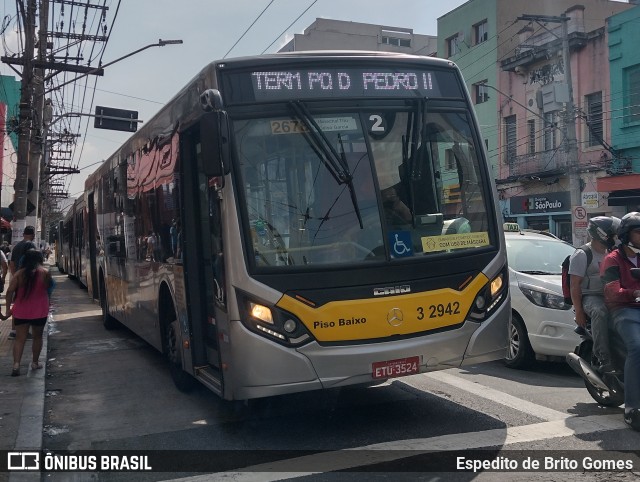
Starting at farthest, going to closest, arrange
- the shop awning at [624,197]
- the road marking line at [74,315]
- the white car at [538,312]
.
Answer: the shop awning at [624,197] < the road marking line at [74,315] < the white car at [538,312]

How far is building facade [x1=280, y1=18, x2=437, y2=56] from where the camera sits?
5881 cm

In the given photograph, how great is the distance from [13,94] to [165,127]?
34.5m

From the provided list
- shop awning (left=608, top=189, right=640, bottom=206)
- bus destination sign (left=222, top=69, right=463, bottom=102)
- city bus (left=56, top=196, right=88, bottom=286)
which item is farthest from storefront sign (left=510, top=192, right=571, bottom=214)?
bus destination sign (left=222, top=69, right=463, bottom=102)

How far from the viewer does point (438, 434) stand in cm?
603

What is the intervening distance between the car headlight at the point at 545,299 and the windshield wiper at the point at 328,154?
3.59 m

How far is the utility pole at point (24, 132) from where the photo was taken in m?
16.0

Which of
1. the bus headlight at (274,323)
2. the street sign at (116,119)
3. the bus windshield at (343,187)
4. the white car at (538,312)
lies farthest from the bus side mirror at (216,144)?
the street sign at (116,119)

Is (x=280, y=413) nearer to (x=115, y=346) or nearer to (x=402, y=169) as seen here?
(x=402, y=169)

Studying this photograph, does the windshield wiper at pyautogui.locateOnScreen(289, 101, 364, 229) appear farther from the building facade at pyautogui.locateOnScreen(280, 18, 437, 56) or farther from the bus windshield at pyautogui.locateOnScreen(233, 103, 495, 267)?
the building facade at pyautogui.locateOnScreen(280, 18, 437, 56)

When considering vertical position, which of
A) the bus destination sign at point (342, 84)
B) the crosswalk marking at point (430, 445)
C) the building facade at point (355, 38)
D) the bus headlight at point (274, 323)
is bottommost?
the crosswalk marking at point (430, 445)

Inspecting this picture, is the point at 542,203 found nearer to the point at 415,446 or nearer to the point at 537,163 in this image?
the point at 537,163

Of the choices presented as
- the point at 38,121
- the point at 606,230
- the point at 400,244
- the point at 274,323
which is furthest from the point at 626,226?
the point at 38,121

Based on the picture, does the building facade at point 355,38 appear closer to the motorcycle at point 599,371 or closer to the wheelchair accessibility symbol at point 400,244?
the motorcycle at point 599,371

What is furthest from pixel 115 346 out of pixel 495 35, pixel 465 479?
pixel 495 35
